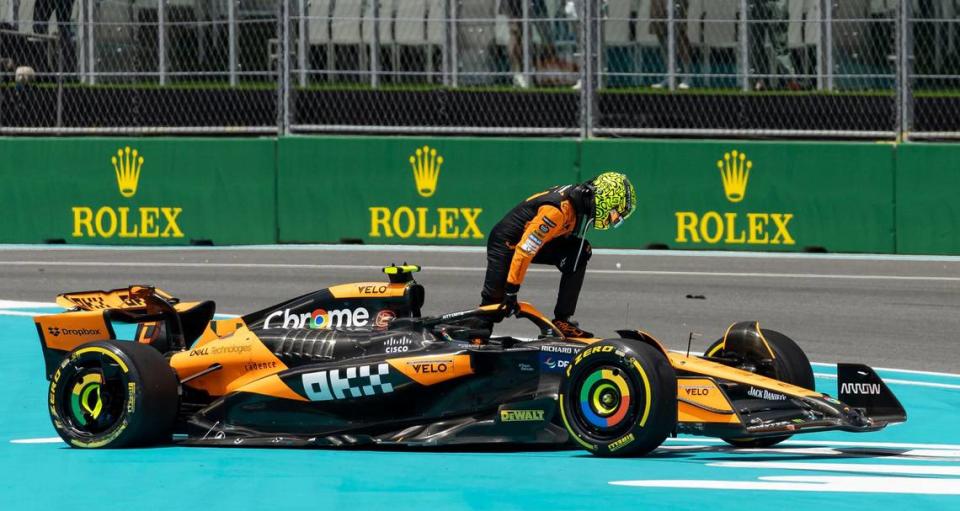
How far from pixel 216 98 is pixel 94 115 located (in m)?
1.49

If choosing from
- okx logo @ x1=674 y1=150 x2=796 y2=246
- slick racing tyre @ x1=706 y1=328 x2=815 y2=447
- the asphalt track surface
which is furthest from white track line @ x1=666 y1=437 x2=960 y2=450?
okx logo @ x1=674 y1=150 x2=796 y2=246

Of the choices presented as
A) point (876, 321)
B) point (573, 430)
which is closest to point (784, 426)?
point (573, 430)

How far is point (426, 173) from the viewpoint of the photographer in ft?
61.5

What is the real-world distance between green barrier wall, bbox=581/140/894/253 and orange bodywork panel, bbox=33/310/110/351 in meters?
9.98

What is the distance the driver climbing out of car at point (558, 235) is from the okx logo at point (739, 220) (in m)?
8.69

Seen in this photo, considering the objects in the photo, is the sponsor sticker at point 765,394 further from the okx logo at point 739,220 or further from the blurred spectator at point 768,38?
the blurred spectator at point 768,38

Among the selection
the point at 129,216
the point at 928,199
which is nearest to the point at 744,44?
the point at 928,199

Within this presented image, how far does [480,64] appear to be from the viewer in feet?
62.7

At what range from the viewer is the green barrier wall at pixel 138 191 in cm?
1905

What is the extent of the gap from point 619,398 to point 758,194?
35.4 ft

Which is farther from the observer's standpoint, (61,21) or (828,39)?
(61,21)

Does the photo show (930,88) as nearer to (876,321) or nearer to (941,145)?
(941,145)

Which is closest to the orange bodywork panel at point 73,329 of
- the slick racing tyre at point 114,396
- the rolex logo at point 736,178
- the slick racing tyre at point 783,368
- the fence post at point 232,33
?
the slick racing tyre at point 114,396

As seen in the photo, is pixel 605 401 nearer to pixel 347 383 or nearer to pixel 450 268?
pixel 347 383
